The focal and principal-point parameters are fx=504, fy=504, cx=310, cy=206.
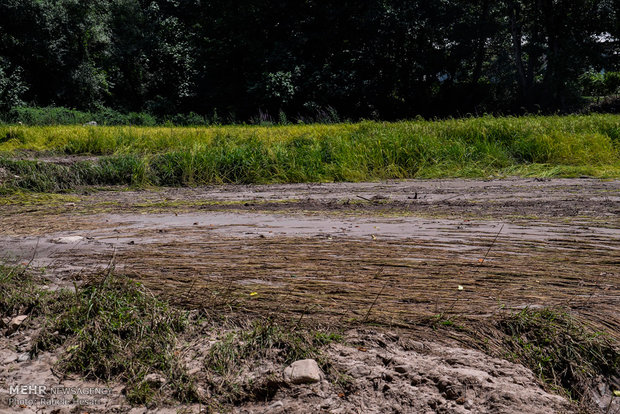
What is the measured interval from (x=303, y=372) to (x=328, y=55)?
21967 millimetres

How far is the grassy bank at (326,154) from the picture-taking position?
25.2 feet

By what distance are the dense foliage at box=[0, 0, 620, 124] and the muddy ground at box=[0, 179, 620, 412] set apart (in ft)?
49.8

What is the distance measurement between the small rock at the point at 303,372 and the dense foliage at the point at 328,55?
18183 millimetres

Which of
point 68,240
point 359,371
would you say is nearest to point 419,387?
point 359,371

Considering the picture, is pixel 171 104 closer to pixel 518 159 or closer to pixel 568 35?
pixel 568 35

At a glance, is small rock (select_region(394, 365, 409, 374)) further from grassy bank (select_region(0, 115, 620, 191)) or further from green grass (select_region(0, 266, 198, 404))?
grassy bank (select_region(0, 115, 620, 191))

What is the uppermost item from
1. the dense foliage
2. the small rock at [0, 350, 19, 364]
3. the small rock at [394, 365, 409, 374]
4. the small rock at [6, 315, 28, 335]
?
the dense foliage

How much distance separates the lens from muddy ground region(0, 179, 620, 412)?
2255 mm

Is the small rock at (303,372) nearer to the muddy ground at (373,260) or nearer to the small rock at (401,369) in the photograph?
the muddy ground at (373,260)

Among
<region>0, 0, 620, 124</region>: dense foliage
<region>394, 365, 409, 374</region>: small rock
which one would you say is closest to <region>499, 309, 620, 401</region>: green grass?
<region>394, 365, 409, 374</region>: small rock

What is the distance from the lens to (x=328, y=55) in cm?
2278

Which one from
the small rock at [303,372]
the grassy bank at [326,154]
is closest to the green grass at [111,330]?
the small rock at [303,372]

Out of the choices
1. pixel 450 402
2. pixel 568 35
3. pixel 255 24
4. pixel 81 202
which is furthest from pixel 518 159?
pixel 255 24

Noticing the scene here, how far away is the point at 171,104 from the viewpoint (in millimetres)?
25312
